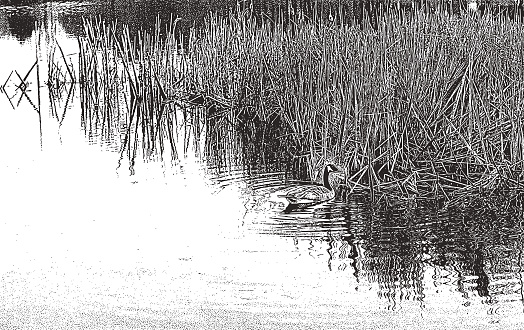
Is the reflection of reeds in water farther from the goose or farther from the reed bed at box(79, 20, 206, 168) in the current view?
the reed bed at box(79, 20, 206, 168)

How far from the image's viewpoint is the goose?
4961 mm

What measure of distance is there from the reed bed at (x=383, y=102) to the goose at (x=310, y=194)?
15cm

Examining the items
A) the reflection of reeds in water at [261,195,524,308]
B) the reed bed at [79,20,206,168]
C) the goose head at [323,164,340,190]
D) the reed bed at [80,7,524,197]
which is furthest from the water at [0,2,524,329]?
the reed bed at [79,20,206,168]

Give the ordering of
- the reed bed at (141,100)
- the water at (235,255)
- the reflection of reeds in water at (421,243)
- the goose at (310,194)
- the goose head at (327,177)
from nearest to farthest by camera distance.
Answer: the water at (235,255) < the reflection of reeds in water at (421,243) < the goose at (310,194) < the goose head at (327,177) < the reed bed at (141,100)

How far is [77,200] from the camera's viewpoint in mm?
5234

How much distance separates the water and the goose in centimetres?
6

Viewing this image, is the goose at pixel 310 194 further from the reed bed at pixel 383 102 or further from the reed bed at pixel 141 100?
the reed bed at pixel 141 100

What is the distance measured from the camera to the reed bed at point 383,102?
5.15 metres

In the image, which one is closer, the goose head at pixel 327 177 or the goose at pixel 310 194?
the goose at pixel 310 194

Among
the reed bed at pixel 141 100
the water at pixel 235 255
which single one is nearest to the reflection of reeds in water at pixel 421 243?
the water at pixel 235 255

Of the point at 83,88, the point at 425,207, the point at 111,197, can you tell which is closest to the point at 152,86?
the point at 83,88

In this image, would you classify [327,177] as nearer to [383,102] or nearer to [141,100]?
[383,102]

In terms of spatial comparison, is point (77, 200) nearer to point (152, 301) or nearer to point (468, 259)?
point (152, 301)

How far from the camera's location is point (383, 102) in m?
5.32
